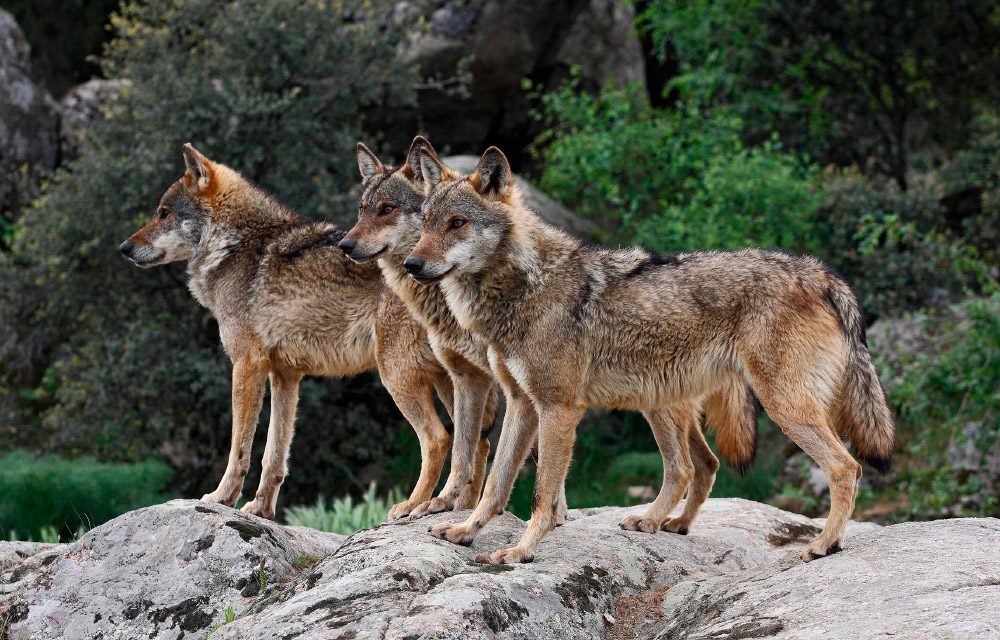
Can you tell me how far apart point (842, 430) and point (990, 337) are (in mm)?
4863

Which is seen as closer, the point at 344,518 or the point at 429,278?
the point at 429,278

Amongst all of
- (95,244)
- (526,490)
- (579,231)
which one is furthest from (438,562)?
(579,231)

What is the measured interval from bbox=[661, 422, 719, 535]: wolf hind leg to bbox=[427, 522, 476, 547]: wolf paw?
163cm

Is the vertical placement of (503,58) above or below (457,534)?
above

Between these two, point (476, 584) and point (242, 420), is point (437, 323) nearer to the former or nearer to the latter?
point (242, 420)

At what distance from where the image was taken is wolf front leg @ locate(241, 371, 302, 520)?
7.65 metres

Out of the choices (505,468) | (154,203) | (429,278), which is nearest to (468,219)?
(429,278)

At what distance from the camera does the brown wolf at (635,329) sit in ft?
20.0

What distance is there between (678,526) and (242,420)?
9.73 ft

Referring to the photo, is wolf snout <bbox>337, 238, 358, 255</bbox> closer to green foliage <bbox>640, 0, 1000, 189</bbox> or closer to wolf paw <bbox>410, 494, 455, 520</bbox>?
wolf paw <bbox>410, 494, 455, 520</bbox>

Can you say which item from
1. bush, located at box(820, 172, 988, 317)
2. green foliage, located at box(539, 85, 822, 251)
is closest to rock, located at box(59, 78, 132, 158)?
green foliage, located at box(539, 85, 822, 251)

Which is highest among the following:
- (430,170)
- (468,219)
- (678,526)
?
(430,170)

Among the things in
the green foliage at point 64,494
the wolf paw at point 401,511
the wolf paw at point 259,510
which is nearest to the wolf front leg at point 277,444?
the wolf paw at point 259,510

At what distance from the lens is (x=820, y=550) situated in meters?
5.84
